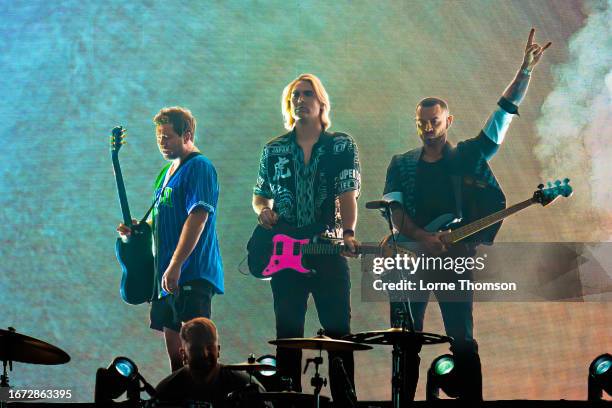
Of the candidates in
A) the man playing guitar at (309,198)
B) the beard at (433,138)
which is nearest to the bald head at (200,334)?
the man playing guitar at (309,198)

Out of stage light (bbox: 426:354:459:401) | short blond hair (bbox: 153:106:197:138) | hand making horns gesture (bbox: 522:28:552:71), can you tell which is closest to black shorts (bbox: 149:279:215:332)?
short blond hair (bbox: 153:106:197:138)

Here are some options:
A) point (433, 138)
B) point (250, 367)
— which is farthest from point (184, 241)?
point (250, 367)

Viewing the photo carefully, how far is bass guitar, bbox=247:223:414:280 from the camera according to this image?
7707 mm

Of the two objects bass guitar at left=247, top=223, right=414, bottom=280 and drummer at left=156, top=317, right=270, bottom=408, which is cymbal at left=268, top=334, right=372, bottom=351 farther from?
bass guitar at left=247, top=223, right=414, bottom=280

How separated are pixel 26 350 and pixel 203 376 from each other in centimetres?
95

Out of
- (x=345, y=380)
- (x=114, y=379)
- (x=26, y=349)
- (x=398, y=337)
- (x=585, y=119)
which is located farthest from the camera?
(x=585, y=119)

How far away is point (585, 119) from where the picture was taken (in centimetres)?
801

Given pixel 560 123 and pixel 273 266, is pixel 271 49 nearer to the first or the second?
pixel 273 266

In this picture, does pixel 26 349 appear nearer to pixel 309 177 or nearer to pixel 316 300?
pixel 316 300

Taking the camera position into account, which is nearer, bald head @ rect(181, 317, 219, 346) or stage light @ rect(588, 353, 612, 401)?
bald head @ rect(181, 317, 219, 346)

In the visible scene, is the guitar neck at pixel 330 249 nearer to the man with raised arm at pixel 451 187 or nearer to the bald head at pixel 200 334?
the man with raised arm at pixel 451 187

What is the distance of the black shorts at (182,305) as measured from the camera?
25.5 feet

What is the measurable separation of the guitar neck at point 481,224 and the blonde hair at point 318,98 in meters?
1.29

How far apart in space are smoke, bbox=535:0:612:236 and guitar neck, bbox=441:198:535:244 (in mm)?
331
